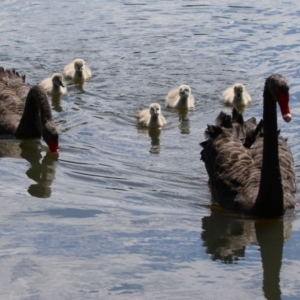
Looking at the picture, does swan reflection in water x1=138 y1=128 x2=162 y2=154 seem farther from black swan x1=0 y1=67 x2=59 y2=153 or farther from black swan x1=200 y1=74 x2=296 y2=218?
black swan x1=200 y1=74 x2=296 y2=218

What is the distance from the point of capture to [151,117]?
881cm

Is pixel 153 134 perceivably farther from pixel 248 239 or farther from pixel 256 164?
pixel 248 239

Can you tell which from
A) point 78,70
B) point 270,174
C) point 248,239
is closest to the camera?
point 248,239

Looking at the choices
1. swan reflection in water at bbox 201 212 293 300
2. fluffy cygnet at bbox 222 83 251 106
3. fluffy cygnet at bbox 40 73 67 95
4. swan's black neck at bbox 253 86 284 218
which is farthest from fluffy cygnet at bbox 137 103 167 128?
swan's black neck at bbox 253 86 284 218

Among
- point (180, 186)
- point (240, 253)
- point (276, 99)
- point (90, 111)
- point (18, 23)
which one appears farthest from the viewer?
point (18, 23)

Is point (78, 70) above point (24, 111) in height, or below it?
above

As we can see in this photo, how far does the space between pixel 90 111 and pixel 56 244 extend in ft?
12.6

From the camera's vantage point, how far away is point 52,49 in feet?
37.8

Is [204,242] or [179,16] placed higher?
[179,16]

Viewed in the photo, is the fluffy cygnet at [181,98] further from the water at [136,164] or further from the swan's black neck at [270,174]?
the swan's black neck at [270,174]

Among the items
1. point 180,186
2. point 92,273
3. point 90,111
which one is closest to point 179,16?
point 90,111

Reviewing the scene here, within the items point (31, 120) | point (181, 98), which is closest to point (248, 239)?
point (31, 120)

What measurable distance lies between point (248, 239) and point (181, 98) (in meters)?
3.74

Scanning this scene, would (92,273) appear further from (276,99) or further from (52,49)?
(52,49)
